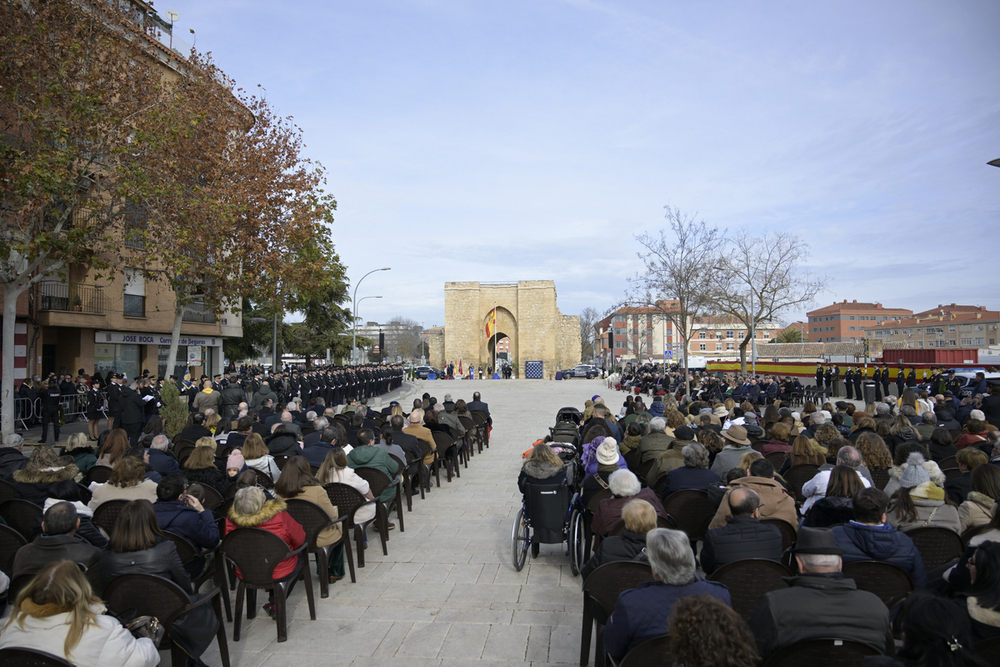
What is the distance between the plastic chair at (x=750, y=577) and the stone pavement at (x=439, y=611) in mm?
1275

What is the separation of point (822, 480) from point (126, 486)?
5.72 metres

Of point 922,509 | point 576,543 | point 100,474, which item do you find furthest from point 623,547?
point 100,474

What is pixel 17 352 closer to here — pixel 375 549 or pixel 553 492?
pixel 375 549

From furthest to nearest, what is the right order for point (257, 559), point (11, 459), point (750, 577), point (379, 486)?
point (379, 486) → point (11, 459) → point (257, 559) → point (750, 577)

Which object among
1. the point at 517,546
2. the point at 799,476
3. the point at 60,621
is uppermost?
the point at 60,621

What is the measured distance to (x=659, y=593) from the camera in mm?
2902

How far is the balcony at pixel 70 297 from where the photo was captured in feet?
69.8

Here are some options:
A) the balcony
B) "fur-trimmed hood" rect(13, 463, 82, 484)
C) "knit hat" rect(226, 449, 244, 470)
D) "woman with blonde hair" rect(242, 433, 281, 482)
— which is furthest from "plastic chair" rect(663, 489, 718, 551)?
the balcony

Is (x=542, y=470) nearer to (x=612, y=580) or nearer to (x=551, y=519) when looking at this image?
(x=551, y=519)

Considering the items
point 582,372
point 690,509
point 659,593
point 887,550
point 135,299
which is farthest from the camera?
point 582,372

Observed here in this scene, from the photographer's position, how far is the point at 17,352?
20.8 meters

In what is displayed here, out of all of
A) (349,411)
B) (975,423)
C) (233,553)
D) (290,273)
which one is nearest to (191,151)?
(290,273)

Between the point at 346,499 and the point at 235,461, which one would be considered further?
the point at 235,461

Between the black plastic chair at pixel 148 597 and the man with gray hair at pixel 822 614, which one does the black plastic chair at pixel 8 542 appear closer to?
the black plastic chair at pixel 148 597
